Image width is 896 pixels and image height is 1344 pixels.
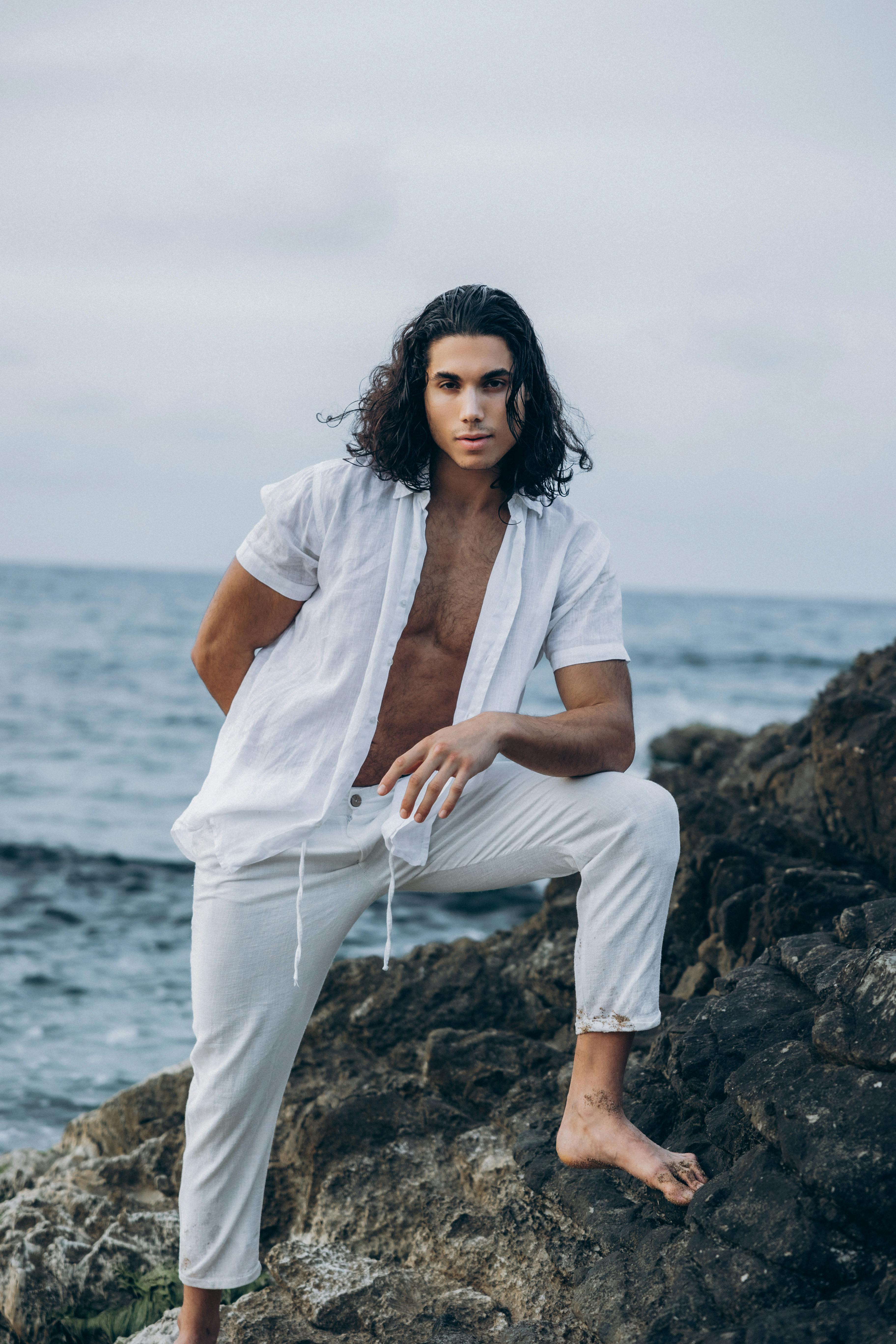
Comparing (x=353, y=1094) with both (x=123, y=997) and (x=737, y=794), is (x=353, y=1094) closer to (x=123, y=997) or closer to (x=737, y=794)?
(x=737, y=794)

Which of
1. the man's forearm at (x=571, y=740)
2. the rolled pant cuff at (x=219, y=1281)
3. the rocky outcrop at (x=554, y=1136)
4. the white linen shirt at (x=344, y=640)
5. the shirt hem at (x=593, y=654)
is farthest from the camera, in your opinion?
the shirt hem at (x=593, y=654)

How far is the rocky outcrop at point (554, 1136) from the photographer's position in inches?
87.7

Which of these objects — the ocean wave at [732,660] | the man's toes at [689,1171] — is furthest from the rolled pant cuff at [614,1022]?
the ocean wave at [732,660]

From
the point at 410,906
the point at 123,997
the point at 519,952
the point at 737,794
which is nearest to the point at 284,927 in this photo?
the point at 519,952

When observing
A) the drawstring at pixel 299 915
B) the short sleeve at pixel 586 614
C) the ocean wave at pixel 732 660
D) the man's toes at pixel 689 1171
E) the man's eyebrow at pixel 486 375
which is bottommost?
the ocean wave at pixel 732 660

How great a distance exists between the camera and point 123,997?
24.1 feet

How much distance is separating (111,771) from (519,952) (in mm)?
13197

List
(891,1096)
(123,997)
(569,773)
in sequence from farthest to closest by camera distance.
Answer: (123,997) → (569,773) → (891,1096)

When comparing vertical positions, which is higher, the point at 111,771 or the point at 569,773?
the point at 569,773

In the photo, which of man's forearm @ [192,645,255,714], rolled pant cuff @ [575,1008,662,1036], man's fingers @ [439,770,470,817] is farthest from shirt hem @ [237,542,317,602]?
rolled pant cuff @ [575,1008,662,1036]

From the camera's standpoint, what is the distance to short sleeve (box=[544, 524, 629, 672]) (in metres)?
3.09

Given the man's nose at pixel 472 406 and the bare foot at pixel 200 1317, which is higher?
the man's nose at pixel 472 406

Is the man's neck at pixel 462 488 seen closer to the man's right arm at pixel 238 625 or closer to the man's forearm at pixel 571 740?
the man's right arm at pixel 238 625

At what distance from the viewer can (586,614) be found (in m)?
3.12
